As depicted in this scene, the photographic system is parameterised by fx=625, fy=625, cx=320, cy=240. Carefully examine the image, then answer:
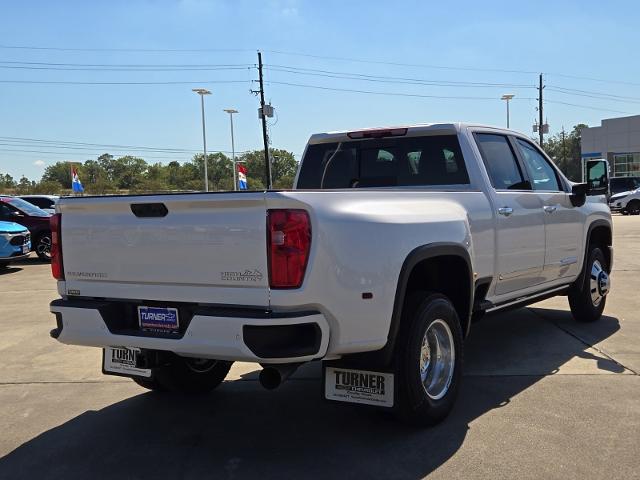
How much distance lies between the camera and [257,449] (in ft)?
12.5

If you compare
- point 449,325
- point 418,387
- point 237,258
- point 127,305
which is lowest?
point 418,387

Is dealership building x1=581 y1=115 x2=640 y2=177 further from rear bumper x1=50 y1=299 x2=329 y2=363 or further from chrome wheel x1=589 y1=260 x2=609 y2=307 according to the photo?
rear bumper x1=50 y1=299 x2=329 y2=363

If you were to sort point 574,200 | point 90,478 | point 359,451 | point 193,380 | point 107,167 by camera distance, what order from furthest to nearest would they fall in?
point 107,167
point 574,200
point 193,380
point 359,451
point 90,478

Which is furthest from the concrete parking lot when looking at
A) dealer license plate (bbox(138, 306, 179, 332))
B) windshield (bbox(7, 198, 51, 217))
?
windshield (bbox(7, 198, 51, 217))

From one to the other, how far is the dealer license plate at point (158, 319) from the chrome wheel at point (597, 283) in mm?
4955

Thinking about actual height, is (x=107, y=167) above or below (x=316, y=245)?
above

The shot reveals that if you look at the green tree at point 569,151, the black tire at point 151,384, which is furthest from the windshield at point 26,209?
the green tree at point 569,151

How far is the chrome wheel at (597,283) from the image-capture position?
6842 millimetres

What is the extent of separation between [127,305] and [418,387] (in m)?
1.83

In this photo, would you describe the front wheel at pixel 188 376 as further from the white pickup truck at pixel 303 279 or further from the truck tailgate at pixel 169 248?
the truck tailgate at pixel 169 248

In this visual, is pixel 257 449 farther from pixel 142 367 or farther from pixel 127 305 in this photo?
pixel 127 305

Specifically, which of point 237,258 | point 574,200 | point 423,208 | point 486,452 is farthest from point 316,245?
point 574,200

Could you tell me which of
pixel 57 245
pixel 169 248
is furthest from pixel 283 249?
pixel 57 245

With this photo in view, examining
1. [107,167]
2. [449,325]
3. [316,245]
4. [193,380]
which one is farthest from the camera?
[107,167]
